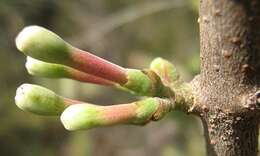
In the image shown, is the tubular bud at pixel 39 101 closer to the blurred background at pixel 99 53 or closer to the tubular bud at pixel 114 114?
the tubular bud at pixel 114 114

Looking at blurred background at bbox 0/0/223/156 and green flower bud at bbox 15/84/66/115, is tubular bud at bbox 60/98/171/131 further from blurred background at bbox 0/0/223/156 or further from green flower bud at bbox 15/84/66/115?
blurred background at bbox 0/0/223/156

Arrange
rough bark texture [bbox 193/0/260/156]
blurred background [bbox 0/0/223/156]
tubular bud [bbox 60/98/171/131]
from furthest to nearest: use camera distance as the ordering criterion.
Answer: blurred background [bbox 0/0/223/156] → tubular bud [bbox 60/98/171/131] → rough bark texture [bbox 193/0/260/156]

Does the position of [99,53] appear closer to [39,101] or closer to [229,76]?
[39,101]

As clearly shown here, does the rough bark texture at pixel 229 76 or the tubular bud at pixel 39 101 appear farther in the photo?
the tubular bud at pixel 39 101

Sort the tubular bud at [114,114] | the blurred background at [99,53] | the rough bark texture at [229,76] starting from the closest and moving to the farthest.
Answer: the rough bark texture at [229,76] < the tubular bud at [114,114] < the blurred background at [99,53]

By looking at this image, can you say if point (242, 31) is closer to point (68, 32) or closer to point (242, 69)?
point (242, 69)

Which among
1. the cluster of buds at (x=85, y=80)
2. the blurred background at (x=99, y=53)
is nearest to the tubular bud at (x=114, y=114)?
the cluster of buds at (x=85, y=80)

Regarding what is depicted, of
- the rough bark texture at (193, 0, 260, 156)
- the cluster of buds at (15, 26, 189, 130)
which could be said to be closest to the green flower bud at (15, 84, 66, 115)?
the cluster of buds at (15, 26, 189, 130)

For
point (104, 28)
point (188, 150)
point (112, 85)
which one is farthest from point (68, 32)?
point (112, 85)
